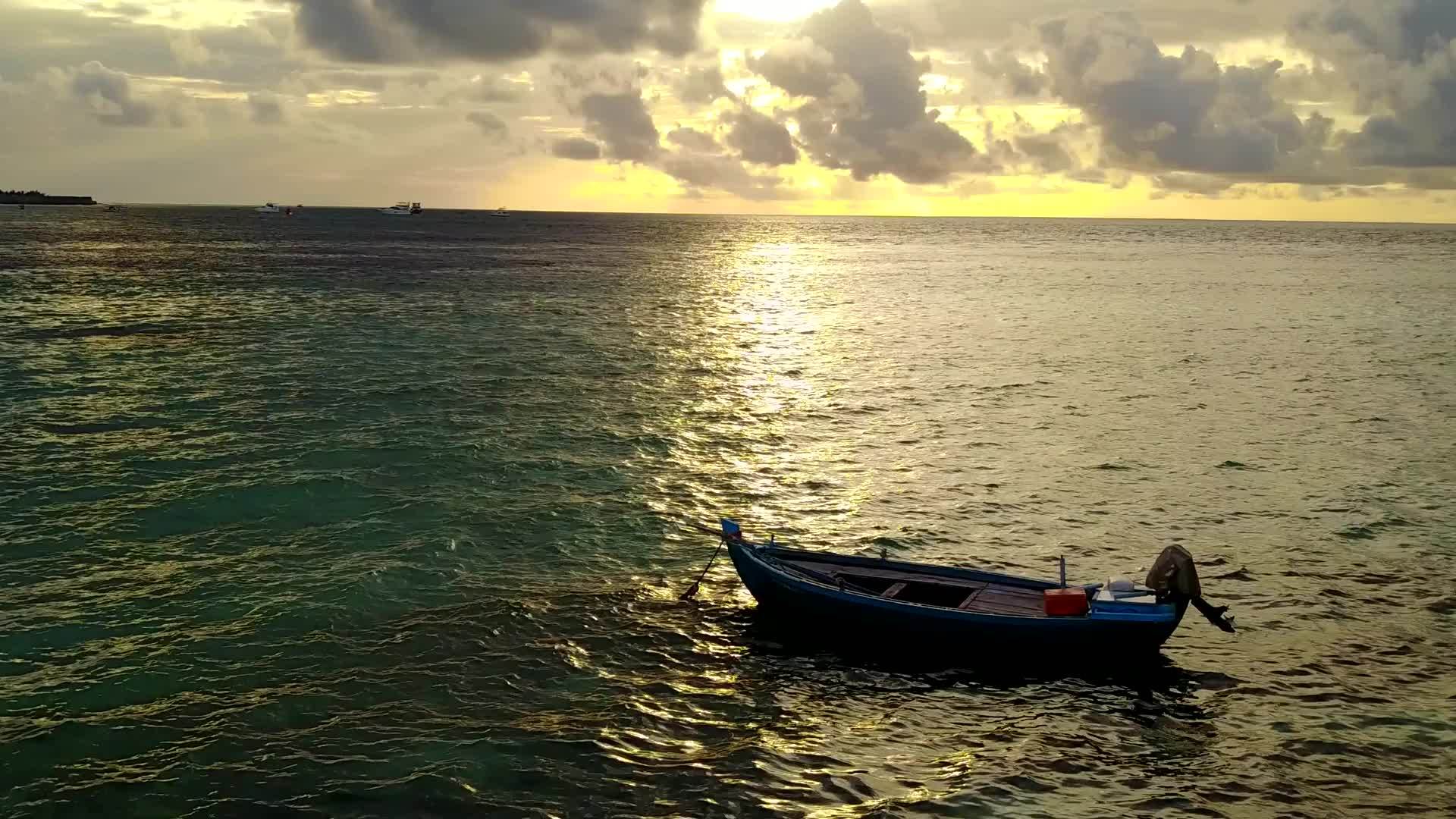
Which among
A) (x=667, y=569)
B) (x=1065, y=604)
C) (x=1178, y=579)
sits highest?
(x=1178, y=579)

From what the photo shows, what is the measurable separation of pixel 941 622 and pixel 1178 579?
4.94m

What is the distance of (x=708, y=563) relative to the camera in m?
Result: 27.5

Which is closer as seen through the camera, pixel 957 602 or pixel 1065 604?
pixel 1065 604

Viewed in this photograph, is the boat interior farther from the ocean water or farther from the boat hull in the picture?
the ocean water

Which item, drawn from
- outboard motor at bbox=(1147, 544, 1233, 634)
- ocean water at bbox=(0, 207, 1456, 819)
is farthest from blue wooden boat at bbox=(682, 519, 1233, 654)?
ocean water at bbox=(0, 207, 1456, 819)

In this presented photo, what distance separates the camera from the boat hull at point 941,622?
21.3 meters

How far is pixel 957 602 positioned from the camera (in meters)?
23.3

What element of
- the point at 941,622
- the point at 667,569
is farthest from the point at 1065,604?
the point at 667,569

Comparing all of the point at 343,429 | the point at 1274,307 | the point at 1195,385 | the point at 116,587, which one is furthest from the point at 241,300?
the point at 1274,307

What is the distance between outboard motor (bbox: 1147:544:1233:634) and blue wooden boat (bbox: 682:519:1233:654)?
0.02m

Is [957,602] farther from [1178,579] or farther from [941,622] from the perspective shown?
[1178,579]

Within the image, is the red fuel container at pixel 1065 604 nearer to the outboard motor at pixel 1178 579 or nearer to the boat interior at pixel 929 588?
the boat interior at pixel 929 588

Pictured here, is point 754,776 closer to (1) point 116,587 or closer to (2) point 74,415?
(1) point 116,587

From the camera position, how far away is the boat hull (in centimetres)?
2133
